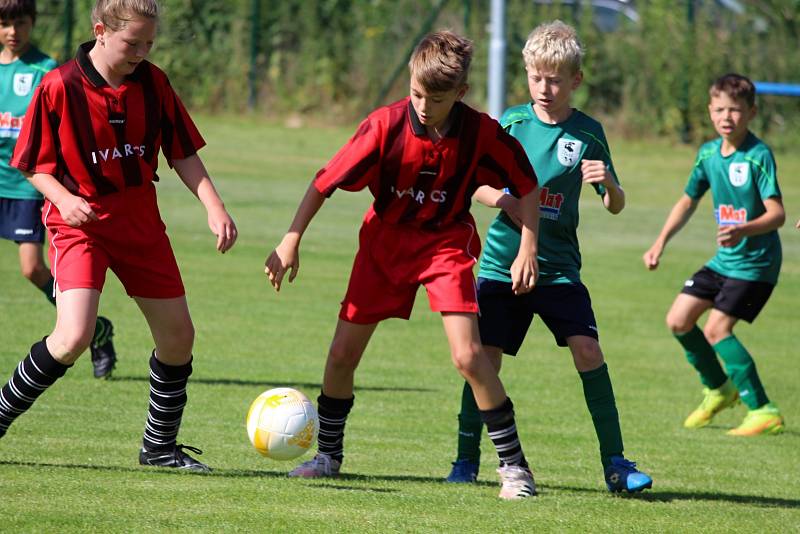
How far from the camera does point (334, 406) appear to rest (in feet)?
18.9

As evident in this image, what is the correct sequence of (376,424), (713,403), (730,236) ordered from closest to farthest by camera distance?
(730,236)
(376,424)
(713,403)

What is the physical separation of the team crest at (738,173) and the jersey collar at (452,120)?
10.3 ft

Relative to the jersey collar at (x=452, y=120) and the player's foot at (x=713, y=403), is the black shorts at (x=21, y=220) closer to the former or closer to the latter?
the jersey collar at (x=452, y=120)

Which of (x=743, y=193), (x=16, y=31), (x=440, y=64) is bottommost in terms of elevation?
(x=743, y=193)

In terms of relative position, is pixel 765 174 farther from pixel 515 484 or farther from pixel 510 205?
pixel 515 484

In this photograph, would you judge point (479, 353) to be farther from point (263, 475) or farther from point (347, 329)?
point (263, 475)

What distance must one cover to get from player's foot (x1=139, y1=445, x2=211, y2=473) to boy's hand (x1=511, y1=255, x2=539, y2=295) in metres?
1.59

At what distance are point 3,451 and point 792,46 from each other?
23.1 metres

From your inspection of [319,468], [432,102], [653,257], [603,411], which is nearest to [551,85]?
[432,102]

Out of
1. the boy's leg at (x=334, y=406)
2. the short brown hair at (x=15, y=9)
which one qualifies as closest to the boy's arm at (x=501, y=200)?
the boy's leg at (x=334, y=406)

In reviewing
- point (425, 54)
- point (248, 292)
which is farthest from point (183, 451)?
point (248, 292)

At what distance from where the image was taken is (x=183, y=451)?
6219 millimetres

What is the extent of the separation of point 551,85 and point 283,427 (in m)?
1.87

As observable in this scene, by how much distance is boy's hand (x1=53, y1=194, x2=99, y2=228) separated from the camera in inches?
202
